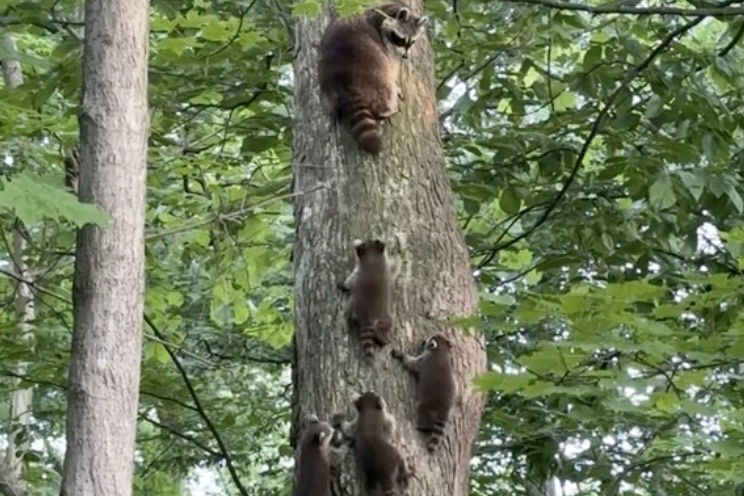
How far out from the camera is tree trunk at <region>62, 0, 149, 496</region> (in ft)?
7.20

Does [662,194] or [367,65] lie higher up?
[662,194]

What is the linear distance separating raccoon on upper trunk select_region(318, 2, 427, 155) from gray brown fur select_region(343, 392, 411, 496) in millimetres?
793

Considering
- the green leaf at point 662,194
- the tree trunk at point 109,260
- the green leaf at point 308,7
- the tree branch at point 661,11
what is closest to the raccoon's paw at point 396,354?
the tree trunk at point 109,260

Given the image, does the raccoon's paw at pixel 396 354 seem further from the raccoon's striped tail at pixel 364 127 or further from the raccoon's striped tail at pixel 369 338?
the raccoon's striped tail at pixel 364 127

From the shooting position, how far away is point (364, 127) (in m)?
3.10

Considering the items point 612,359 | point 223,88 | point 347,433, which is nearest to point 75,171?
point 347,433

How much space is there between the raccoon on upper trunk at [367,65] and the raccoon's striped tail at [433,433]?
804 millimetres

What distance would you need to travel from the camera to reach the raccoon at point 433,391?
9.04 ft

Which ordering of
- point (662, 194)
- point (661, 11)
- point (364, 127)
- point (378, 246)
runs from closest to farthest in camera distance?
1. point (378, 246)
2. point (364, 127)
3. point (661, 11)
4. point (662, 194)

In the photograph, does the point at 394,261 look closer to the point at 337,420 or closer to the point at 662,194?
the point at 337,420

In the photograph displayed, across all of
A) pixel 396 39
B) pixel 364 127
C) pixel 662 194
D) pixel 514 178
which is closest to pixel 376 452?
pixel 364 127

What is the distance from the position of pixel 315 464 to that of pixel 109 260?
78 cm

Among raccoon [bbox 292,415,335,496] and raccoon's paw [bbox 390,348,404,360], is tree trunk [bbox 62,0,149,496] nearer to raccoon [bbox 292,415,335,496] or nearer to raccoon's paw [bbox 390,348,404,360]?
raccoon [bbox 292,415,335,496]

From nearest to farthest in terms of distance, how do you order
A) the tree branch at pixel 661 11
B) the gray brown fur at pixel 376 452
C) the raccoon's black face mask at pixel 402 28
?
the gray brown fur at pixel 376 452
the raccoon's black face mask at pixel 402 28
the tree branch at pixel 661 11
